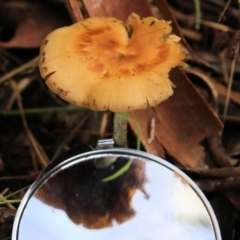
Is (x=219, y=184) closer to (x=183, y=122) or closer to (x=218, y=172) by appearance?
(x=218, y=172)

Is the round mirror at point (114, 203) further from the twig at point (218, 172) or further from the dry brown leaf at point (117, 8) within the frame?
the dry brown leaf at point (117, 8)

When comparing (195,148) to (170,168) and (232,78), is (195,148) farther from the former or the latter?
(232,78)

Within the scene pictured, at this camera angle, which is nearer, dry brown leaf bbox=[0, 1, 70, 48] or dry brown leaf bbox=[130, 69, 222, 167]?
dry brown leaf bbox=[130, 69, 222, 167]

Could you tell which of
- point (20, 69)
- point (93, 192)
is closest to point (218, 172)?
point (93, 192)

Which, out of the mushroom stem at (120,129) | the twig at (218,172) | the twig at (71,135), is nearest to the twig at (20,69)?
the twig at (71,135)

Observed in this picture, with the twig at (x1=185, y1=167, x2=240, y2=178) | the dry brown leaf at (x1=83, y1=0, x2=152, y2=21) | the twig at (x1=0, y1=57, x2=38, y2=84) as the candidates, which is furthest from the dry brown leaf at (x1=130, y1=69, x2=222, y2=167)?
the twig at (x1=0, y1=57, x2=38, y2=84)

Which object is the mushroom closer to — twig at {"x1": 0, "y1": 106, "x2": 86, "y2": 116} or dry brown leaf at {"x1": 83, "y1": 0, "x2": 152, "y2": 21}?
dry brown leaf at {"x1": 83, "y1": 0, "x2": 152, "y2": 21}

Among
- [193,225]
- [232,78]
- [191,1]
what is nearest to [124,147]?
[193,225]
